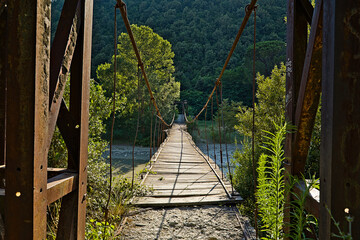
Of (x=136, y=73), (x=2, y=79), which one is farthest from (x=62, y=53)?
(x=136, y=73)

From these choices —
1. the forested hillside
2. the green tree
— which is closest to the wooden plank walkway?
the green tree

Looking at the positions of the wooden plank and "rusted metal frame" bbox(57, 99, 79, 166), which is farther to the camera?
the wooden plank

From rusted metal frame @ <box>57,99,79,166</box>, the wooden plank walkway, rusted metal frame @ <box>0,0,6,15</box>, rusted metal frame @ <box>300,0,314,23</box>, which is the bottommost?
the wooden plank walkway

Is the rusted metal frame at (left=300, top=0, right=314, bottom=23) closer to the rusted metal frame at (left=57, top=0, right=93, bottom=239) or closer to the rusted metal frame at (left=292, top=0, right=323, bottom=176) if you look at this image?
the rusted metal frame at (left=292, top=0, right=323, bottom=176)

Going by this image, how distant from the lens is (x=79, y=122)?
37.6 inches

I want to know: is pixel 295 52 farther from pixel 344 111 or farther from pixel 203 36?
pixel 203 36

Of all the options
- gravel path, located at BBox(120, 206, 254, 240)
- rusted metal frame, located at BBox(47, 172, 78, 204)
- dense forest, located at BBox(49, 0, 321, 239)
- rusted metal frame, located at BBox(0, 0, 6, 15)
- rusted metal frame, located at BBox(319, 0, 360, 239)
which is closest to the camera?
rusted metal frame, located at BBox(319, 0, 360, 239)

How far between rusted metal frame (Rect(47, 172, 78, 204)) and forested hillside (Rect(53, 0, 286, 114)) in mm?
19566

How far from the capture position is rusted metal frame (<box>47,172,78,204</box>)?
29.9 inches

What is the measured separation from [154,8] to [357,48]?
A: 34876mm

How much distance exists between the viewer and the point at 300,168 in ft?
3.10

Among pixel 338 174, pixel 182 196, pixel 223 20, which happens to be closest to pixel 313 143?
pixel 182 196

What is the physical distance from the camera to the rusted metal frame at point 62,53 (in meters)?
0.78

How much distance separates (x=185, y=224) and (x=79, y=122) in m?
1.24
